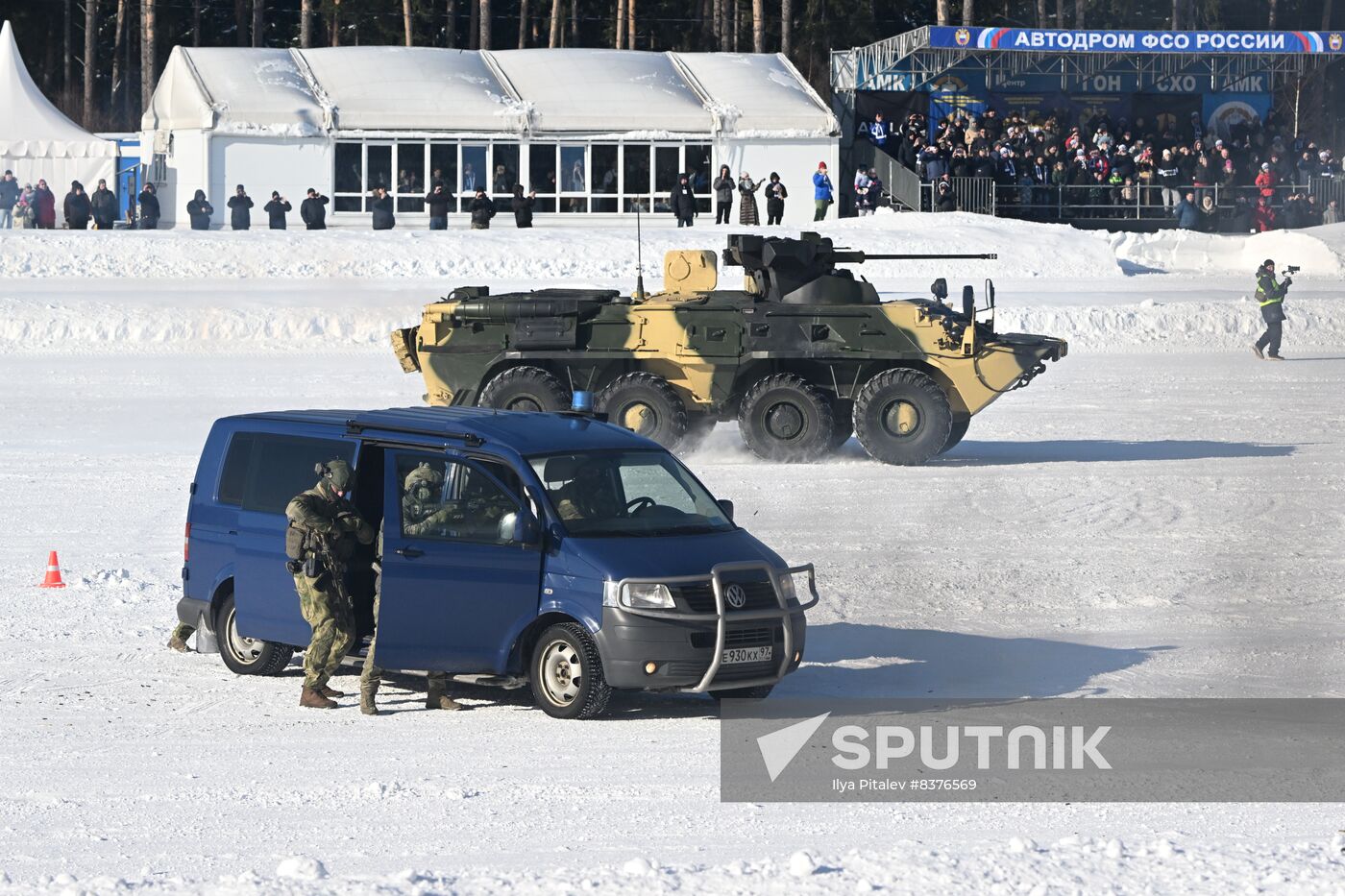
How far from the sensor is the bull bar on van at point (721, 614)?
9977 millimetres

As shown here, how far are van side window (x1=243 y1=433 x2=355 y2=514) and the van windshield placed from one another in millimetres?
1174

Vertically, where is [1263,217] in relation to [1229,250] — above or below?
above

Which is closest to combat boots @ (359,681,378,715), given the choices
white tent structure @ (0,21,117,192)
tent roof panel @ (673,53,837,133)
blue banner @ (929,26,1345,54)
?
white tent structure @ (0,21,117,192)

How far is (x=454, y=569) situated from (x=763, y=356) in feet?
36.6

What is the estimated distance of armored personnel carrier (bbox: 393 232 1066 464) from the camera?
21062mm

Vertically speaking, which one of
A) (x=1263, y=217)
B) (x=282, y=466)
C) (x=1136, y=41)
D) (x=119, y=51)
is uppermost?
(x=119, y=51)

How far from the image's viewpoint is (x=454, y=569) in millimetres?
10430

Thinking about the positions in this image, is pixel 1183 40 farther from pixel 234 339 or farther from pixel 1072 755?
pixel 1072 755

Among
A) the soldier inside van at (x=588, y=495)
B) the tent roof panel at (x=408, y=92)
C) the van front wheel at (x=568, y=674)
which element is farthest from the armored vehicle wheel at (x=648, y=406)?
the tent roof panel at (x=408, y=92)

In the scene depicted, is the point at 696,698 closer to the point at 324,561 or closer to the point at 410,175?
the point at 324,561

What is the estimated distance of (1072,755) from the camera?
375 inches

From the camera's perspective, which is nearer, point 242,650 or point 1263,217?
point 242,650

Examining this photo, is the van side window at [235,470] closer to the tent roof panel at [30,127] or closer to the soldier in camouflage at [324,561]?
the soldier in camouflage at [324,561]

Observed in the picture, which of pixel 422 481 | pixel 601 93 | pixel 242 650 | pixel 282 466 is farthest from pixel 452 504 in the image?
pixel 601 93
